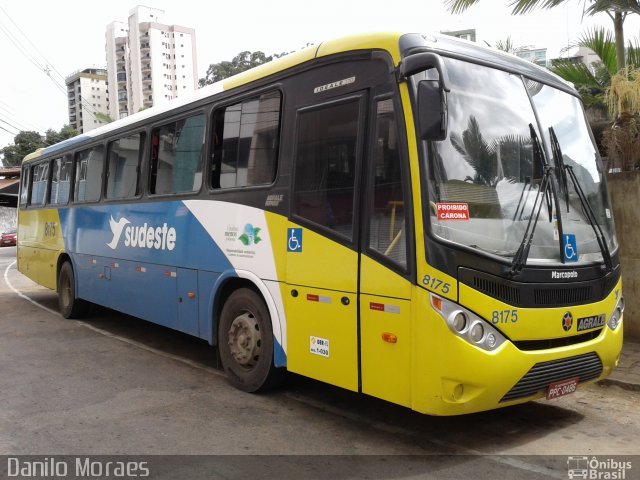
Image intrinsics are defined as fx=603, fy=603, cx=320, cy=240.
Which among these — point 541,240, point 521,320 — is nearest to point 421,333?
point 521,320

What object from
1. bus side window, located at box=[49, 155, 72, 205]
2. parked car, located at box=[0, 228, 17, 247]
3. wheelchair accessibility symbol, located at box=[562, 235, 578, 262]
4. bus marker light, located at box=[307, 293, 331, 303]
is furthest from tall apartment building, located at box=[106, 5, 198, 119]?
wheelchair accessibility symbol, located at box=[562, 235, 578, 262]

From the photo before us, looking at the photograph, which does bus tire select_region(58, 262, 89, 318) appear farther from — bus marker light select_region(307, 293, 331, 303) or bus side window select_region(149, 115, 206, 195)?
bus marker light select_region(307, 293, 331, 303)

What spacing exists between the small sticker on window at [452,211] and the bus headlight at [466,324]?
0.55 m

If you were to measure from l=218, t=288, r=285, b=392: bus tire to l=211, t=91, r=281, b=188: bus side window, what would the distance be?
1151 mm

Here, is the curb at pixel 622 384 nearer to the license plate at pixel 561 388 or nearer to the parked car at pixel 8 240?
the license plate at pixel 561 388

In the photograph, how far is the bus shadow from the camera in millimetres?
4605

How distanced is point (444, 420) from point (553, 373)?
44.8 inches

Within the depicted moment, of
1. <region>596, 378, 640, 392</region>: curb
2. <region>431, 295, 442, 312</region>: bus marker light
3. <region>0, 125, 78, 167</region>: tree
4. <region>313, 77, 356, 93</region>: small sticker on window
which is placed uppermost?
<region>0, 125, 78, 167</region>: tree

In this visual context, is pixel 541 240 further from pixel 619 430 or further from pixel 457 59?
pixel 619 430

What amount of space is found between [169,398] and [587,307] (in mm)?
3842

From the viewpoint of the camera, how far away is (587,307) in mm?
4613

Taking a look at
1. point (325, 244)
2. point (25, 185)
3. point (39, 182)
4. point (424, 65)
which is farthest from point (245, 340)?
point (25, 185)

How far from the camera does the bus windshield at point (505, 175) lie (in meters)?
4.19

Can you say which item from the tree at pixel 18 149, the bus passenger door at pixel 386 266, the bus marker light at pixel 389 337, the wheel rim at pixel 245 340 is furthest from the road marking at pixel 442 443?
the tree at pixel 18 149
